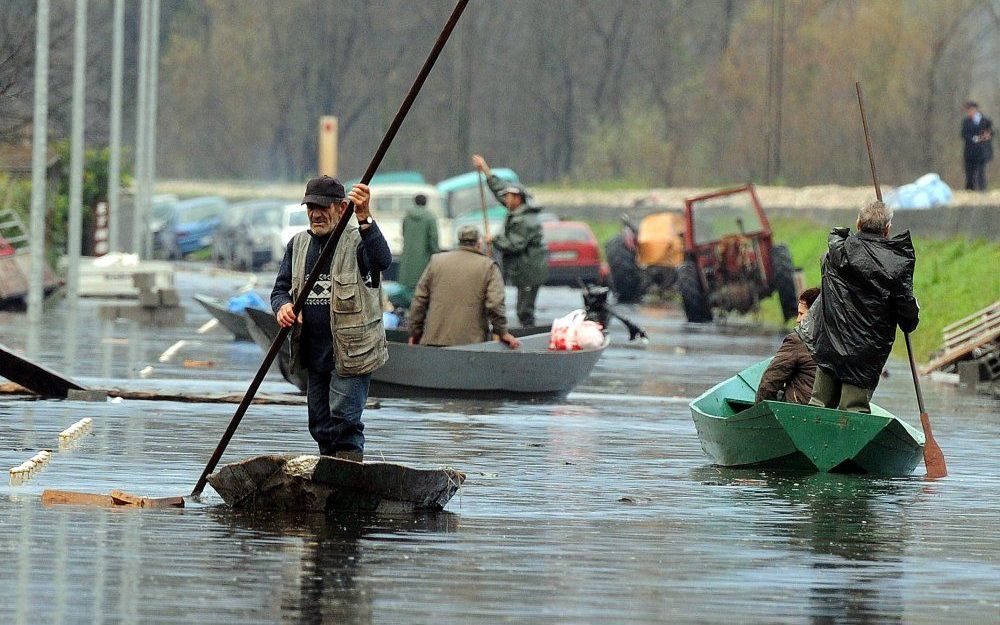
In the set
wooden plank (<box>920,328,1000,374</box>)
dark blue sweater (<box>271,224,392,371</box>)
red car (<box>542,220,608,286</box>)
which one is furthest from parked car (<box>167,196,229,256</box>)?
dark blue sweater (<box>271,224,392,371</box>)

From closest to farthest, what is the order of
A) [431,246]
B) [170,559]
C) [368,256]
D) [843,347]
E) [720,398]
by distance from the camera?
[170,559]
[368,256]
[843,347]
[720,398]
[431,246]

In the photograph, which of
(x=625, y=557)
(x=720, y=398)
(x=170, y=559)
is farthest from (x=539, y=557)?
(x=720, y=398)

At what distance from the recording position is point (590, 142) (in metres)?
84.6

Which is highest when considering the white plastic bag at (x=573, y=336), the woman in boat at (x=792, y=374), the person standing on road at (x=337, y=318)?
the person standing on road at (x=337, y=318)

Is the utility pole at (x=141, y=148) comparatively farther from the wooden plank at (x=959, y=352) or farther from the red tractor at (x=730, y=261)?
the wooden plank at (x=959, y=352)

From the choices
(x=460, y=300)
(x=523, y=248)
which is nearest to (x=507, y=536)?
(x=460, y=300)

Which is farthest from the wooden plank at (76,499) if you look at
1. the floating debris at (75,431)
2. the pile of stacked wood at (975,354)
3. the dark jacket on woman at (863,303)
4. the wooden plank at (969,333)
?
the wooden plank at (969,333)

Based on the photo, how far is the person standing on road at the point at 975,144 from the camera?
4109cm

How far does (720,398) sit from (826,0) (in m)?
59.1

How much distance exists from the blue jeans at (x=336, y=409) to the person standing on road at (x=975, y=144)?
29.8 meters

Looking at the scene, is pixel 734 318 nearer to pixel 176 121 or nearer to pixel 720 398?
pixel 720 398

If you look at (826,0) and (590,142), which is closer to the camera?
(826,0)

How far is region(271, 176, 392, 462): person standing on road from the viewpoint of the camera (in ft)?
39.3

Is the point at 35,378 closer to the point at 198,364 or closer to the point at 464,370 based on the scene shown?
the point at 464,370
